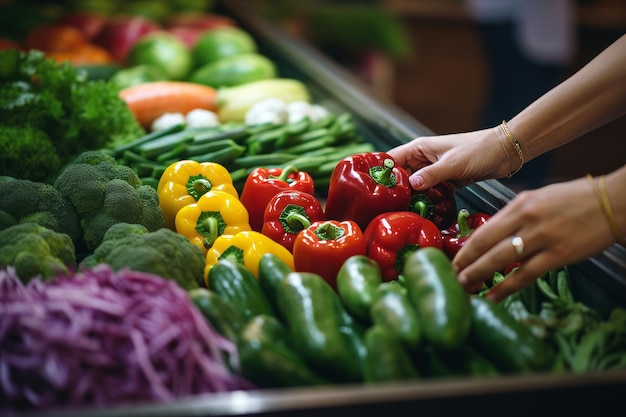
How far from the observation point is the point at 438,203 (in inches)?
96.5

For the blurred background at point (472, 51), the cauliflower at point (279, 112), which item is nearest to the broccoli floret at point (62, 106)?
the cauliflower at point (279, 112)

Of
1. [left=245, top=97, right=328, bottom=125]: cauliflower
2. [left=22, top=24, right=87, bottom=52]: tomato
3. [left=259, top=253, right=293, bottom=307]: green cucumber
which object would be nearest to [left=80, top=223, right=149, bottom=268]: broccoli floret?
[left=259, top=253, right=293, bottom=307]: green cucumber

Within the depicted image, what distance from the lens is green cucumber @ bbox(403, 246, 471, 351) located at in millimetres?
1478

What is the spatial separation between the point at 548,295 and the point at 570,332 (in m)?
0.25

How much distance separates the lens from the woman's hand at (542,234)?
1.65 m

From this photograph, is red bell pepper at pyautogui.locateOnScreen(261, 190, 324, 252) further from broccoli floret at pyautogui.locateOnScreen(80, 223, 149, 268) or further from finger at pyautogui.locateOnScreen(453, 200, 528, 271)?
finger at pyautogui.locateOnScreen(453, 200, 528, 271)

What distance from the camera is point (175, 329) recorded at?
146 cm

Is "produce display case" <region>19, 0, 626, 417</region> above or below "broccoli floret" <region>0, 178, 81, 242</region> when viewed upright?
above

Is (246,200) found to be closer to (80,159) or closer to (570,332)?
(80,159)

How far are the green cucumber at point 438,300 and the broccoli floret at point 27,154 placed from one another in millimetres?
1785

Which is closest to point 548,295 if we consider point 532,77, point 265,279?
point 265,279

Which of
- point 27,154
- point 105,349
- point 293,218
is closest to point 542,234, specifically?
point 293,218

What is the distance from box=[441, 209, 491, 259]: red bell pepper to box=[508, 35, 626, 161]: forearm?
326mm

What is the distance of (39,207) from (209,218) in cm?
55
